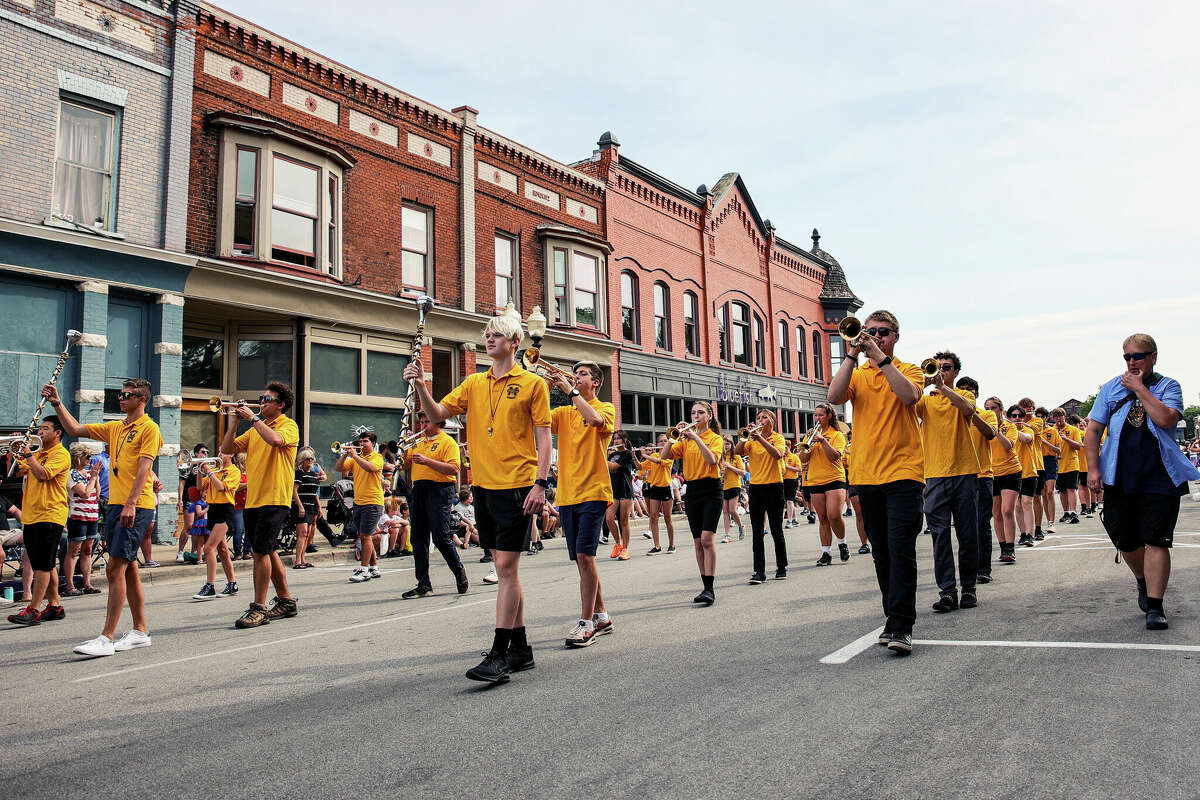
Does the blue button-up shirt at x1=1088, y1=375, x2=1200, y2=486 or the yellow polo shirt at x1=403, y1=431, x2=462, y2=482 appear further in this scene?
the yellow polo shirt at x1=403, y1=431, x2=462, y2=482

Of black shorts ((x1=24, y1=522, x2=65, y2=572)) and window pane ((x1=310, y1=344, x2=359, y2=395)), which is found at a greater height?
window pane ((x1=310, y1=344, x2=359, y2=395))

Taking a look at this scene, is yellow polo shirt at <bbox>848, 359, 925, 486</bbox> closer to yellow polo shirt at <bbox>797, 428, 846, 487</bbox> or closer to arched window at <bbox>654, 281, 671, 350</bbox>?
yellow polo shirt at <bbox>797, 428, 846, 487</bbox>

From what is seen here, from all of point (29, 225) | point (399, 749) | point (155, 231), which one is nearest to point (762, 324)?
point (155, 231)

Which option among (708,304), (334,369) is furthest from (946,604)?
(708,304)

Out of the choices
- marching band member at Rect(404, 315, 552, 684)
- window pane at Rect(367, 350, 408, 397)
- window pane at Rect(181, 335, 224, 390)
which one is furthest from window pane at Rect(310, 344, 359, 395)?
marching band member at Rect(404, 315, 552, 684)

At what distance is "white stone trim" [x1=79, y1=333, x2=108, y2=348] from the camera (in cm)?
1362

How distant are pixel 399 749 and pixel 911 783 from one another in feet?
7.10

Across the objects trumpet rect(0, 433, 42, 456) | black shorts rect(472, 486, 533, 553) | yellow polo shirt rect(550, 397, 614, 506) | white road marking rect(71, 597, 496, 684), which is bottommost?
white road marking rect(71, 597, 496, 684)

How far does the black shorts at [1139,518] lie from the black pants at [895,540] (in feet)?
5.59

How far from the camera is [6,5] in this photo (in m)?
13.1

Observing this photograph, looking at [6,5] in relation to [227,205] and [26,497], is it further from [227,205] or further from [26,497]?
[26,497]

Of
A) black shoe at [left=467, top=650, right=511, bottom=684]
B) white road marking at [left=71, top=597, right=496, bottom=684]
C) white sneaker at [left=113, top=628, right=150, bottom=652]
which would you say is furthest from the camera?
white sneaker at [left=113, top=628, right=150, bottom=652]

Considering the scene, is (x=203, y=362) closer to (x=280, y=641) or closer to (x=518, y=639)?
(x=280, y=641)

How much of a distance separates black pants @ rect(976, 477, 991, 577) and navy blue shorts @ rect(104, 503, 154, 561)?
7.66m
